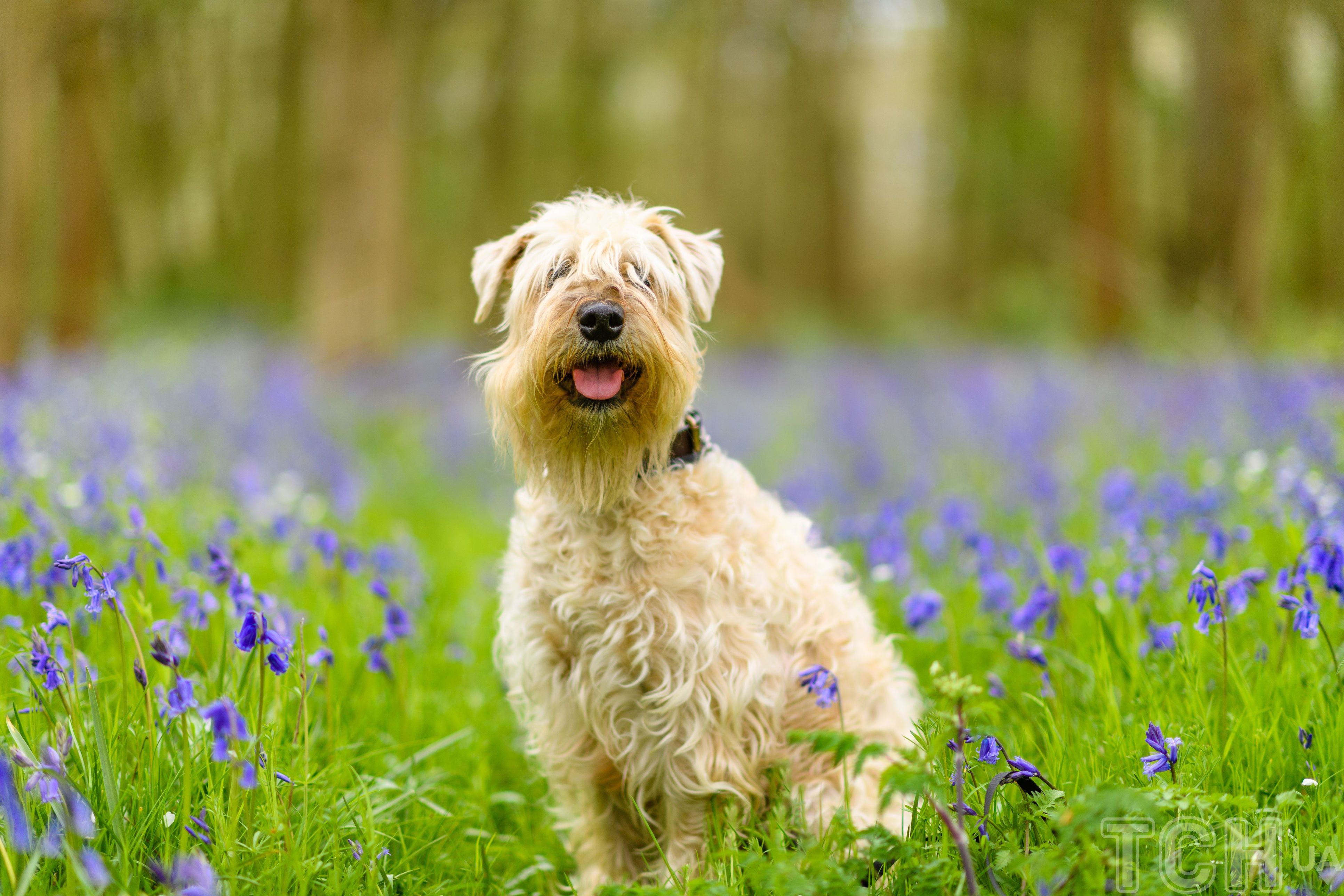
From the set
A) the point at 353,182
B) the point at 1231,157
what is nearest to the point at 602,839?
the point at 353,182

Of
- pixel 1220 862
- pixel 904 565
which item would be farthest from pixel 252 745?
pixel 904 565

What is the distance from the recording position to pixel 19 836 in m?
1.72

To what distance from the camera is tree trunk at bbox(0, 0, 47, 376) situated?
884 centimetres

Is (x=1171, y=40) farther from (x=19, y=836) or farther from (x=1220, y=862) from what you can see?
(x=19, y=836)

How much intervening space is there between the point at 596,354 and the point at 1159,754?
6.25ft

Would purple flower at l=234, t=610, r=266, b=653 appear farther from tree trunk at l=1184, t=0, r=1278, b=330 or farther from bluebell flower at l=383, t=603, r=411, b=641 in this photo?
tree trunk at l=1184, t=0, r=1278, b=330

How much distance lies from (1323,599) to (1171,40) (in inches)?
734

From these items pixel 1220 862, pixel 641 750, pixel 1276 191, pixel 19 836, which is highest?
pixel 1276 191

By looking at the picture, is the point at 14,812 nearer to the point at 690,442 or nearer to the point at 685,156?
the point at 690,442

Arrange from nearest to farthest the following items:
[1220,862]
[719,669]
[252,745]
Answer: [1220,862] < [252,745] < [719,669]

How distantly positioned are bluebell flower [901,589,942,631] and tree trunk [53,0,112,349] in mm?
12355

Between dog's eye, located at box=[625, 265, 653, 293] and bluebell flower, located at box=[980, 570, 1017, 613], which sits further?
bluebell flower, located at box=[980, 570, 1017, 613]

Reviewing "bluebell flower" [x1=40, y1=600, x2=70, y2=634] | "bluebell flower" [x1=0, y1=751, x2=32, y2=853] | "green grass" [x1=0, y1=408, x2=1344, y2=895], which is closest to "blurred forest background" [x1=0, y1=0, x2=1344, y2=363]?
"green grass" [x1=0, y1=408, x2=1344, y2=895]

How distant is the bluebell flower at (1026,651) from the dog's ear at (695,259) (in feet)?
4.99
